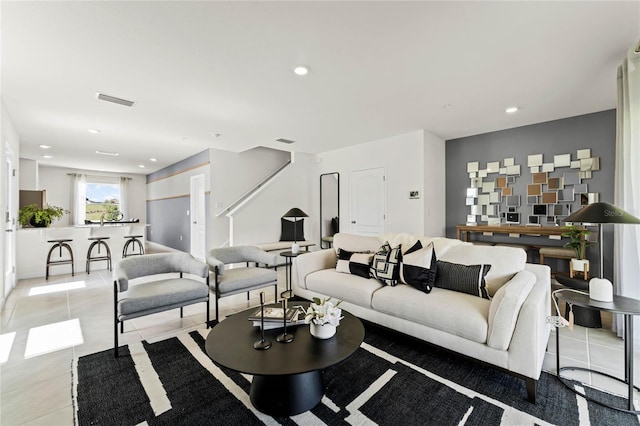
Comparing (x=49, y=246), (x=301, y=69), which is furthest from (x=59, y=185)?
(x=301, y=69)

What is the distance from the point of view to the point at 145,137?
5285 mm

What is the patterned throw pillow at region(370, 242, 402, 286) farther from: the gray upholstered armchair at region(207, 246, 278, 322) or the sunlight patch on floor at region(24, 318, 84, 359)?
the sunlight patch on floor at region(24, 318, 84, 359)

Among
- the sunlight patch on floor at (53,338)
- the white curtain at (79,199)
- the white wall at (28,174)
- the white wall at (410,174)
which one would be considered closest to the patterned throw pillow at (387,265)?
the white wall at (410,174)

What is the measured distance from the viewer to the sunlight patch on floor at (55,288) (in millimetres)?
4160

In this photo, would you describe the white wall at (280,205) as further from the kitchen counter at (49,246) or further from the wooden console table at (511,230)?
the wooden console table at (511,230)

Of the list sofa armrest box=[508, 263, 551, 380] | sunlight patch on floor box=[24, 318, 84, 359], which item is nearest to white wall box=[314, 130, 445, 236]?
sofa armrest box=[508, 263, 551, 380]

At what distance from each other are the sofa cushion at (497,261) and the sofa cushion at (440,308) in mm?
→ 235

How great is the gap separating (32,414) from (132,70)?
9.33ft

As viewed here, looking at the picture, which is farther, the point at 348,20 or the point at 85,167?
the point at 85,167

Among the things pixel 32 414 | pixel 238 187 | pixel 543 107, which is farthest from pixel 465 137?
pixel 32 414

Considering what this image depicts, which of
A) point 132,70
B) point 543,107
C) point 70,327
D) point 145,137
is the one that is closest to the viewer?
point 132,70

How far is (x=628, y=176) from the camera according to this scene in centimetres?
252

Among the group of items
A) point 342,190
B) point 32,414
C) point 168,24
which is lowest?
point 32,414

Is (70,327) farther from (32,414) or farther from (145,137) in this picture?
(145,137)
